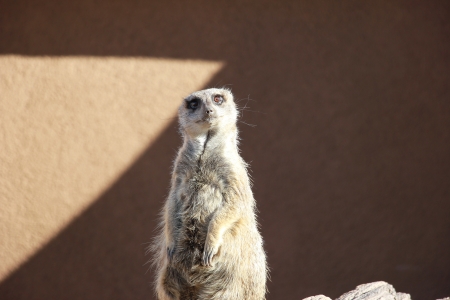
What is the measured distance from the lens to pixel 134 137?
16.1 ft

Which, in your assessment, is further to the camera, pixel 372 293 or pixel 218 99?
pixel 372 293

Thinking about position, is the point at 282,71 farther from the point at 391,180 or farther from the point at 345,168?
the point at 391,180

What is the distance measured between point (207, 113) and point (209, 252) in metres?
0.71

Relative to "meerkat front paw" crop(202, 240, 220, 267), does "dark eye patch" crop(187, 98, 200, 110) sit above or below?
above

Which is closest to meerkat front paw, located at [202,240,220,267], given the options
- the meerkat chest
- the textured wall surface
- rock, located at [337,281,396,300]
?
the meerkat chest

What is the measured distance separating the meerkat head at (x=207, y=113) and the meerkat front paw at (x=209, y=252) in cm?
60

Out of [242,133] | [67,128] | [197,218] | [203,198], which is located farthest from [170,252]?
[67,128]

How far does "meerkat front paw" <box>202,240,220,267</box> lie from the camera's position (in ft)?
8.50

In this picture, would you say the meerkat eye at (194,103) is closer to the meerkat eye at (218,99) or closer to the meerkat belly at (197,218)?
the meerkat eye at (218,99)

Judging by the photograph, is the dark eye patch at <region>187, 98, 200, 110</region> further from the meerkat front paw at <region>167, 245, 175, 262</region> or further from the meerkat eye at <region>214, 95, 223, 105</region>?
the meerkat front paw at <region>167, 245, 175, 262</region>

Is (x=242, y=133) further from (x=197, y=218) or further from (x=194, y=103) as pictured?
(x=197, y=218)

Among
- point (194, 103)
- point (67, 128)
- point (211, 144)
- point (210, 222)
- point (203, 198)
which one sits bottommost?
point (210, 222)

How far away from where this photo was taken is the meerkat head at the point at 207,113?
2.78m

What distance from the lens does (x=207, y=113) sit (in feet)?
9.05
